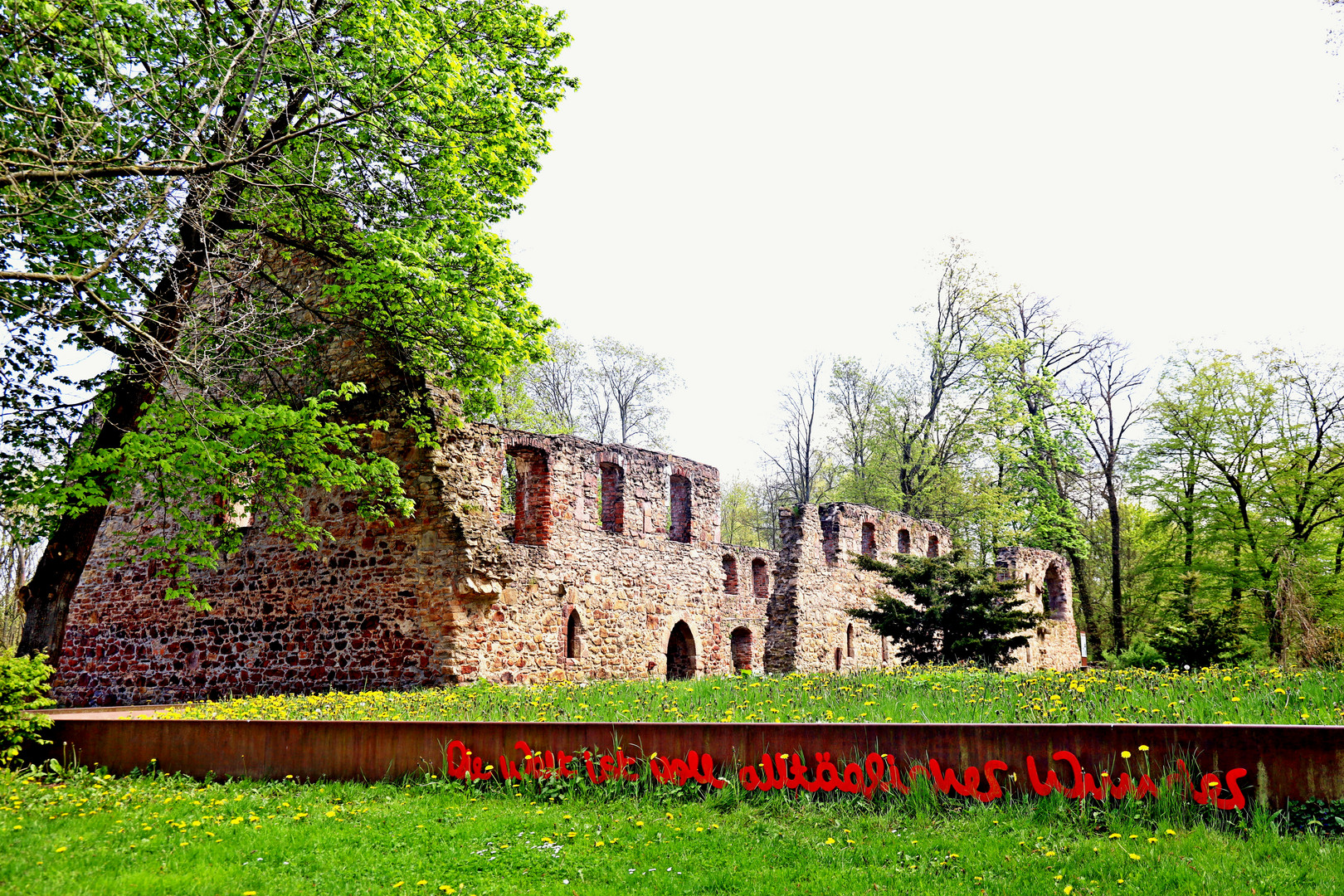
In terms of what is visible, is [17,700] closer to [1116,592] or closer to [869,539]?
[869,539]

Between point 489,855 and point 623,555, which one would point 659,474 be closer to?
point 623,555

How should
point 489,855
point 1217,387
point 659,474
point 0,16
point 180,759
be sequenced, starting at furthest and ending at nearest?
point 1217,387 → point 659,474 → point 180,759 → point 0,16 → point 489,855

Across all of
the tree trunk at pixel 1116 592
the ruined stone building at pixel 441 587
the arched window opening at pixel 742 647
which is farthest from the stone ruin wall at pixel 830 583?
the tree trunk at pixel 1116 592

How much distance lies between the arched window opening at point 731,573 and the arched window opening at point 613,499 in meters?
8.21

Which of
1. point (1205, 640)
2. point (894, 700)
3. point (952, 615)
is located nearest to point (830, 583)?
point (952, 615)

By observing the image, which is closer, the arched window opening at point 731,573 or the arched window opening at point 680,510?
the arched window opening at point 680,510

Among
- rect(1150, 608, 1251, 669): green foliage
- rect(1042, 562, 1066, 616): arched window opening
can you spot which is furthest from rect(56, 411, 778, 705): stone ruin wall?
rect(1042, 562, 1066, 616): arched window opening

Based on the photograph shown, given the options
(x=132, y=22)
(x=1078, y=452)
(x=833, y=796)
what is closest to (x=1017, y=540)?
(x=1078, y=452)

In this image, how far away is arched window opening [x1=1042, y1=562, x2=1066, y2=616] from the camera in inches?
1246

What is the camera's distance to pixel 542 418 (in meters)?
33.2

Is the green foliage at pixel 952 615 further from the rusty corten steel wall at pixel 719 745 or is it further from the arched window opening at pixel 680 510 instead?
the rusty corten steel wall at pixel 719 745

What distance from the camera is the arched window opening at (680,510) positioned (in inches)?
751

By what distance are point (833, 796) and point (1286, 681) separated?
15.7ft

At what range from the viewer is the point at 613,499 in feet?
57.6
